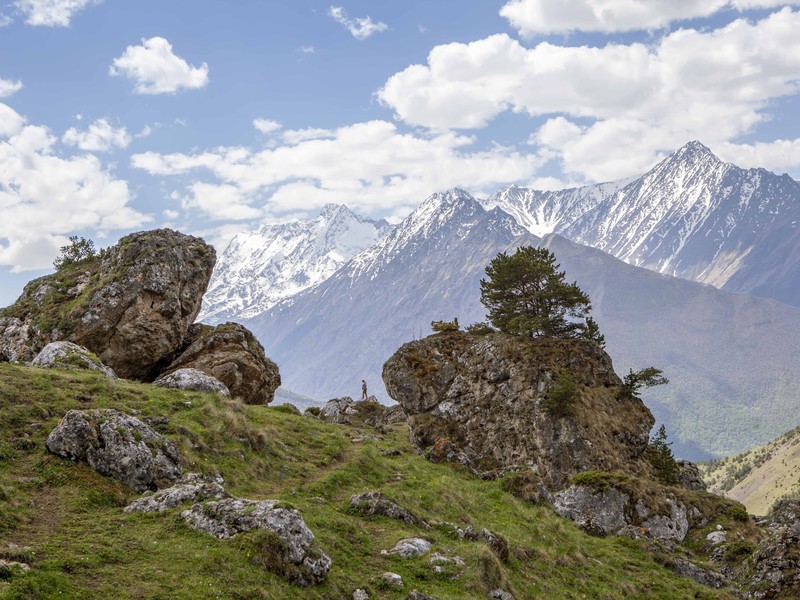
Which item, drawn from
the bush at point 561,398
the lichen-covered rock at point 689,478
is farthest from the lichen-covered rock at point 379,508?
the lichen-covered rock at point 689,478

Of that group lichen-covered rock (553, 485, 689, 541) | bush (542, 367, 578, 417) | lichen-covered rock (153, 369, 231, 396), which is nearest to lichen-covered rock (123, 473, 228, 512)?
lichen-covered rock (153, 369, 231, 396)

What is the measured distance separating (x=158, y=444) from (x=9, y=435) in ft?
20.3

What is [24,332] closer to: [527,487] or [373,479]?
[373,479]

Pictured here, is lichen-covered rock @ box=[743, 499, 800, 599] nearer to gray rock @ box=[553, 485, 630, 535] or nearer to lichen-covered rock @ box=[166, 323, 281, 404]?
gray rock @ box=[553, 485, 630, 535]

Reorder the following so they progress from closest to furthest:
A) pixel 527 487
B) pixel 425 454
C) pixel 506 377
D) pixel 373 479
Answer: pixel 373 479, pixel 527 487, pixel 425 454, pixel 506 377

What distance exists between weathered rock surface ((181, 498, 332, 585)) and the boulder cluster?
78.8 ft

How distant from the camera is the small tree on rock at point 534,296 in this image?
212 feet

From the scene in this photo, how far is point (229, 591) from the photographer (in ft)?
60.0

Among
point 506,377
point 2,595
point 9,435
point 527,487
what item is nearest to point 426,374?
point 506,377

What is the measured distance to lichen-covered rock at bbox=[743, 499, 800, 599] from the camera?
98.0 ft

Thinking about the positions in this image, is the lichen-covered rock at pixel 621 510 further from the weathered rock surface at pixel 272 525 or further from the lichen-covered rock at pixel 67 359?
the lichen-covered rock at pixel 67 359

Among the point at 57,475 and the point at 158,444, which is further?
the point at 158,444

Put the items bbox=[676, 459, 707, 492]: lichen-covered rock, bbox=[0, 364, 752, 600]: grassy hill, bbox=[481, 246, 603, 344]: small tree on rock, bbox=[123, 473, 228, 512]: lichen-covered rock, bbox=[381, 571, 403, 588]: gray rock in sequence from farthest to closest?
bbox=[481, 246, 603, 344]: small tree on rock
bbox=[676, 459, 707, 492]: lichen-covered rock
bbox=[123, 473, 228, 512]: lichen-covered rock
bbox=[381, 571, 403, 588]: gray rock
bbox=[0, 364, 752, 600]: grassy hill

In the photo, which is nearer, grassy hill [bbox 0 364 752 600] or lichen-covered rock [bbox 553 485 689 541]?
grassy hill [bbox 0 364 752 600]
